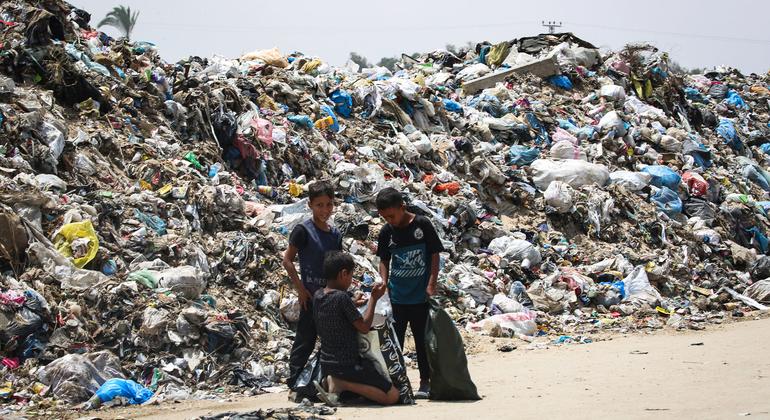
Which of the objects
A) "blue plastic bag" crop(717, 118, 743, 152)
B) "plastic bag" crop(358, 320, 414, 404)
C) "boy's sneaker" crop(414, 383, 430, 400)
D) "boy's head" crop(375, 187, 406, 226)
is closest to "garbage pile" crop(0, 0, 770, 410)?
"blue plastic bag" crop(717, 118, 743, 152)

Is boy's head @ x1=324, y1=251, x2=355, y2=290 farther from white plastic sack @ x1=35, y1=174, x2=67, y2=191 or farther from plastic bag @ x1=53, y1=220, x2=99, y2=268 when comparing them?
white plastic sack @ x1=35, y1=174, x2=67, y2=191

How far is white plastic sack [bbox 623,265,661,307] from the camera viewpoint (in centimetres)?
899

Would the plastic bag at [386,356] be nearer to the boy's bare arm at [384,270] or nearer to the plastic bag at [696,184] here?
the boy's bare arm at [384,270]

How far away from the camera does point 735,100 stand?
1742 centimetres

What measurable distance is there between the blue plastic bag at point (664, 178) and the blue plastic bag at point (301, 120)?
17.0 ft

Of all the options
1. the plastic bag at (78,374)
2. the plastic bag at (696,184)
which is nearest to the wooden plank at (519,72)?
the plastic bag at (696,184)

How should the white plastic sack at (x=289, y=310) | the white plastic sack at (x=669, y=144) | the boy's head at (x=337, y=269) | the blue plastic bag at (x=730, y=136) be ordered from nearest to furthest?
the boy's head at (x=337, y=269)
the white plastic sack at (x=289, y=310)
the white plastic sack at (x=669, y=144)
the blue plastic bag at (x=730, y=136)

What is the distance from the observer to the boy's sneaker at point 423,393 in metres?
4.81

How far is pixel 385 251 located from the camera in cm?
485

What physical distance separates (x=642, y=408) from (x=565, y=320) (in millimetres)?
4406

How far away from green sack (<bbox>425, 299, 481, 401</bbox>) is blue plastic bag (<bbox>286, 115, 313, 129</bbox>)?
5.80 meters

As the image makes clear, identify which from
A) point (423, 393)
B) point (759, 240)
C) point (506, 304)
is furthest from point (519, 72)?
point (423, 393)

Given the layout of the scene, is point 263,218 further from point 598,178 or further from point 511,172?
point 598,178

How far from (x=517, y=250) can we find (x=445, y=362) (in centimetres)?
486
